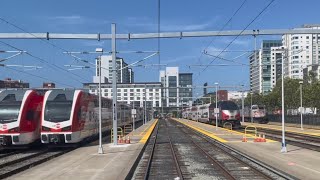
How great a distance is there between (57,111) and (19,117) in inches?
94.3

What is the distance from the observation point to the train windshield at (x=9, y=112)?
26.2 m

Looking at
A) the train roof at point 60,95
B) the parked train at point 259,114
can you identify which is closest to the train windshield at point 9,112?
the train roof at point 60,95

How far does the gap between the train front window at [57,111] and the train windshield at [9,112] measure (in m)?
1.83

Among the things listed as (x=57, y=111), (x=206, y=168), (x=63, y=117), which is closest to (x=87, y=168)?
(x=206, y=168)

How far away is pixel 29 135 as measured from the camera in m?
27.1

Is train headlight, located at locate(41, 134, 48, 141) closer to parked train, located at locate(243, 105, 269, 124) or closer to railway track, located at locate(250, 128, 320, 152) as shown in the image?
railway track, located at locate(250, 128, 320, 152)

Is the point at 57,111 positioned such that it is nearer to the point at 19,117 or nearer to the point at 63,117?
the point at 63,117

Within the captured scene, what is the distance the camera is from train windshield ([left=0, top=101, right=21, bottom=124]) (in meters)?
26.2

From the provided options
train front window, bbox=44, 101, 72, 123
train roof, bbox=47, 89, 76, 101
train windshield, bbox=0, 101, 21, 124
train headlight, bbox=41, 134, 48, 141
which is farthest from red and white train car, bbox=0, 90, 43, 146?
train roof, bbox=47, 89, 76, 101

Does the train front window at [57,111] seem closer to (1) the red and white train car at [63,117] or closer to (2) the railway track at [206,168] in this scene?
(1) the red and white train car at [63,117]

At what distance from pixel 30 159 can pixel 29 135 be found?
3739 mm

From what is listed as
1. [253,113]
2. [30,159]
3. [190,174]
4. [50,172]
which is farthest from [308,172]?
[253,113]

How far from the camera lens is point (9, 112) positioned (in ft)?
86.4

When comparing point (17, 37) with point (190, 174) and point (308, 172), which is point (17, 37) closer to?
point (190, 174)
